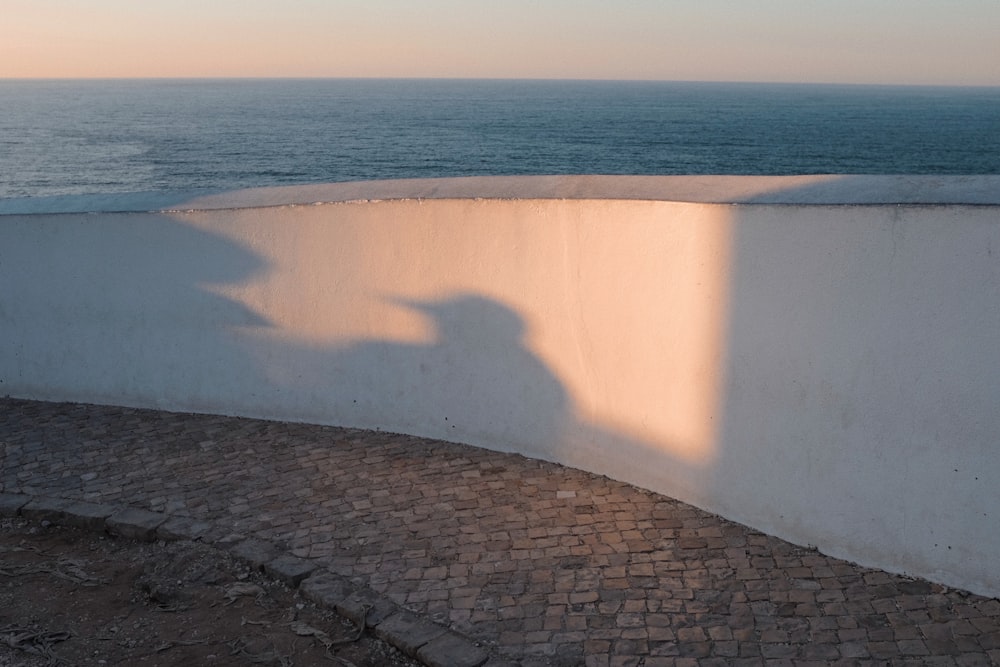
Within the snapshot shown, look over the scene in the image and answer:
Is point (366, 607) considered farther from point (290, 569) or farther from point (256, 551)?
point (256, 551)

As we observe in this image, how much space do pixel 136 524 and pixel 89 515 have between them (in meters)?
0.36

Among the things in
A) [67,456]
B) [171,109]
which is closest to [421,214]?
[67,456]

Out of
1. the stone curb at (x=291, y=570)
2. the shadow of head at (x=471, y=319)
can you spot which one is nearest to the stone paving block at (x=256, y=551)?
the stone curb at (x=291, y=570)

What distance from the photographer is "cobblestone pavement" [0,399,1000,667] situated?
4422 mm

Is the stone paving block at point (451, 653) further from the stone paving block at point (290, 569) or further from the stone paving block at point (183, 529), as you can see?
the stone paving block at point (183, 529)

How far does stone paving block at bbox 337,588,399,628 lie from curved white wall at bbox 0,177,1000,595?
1874 millimetres

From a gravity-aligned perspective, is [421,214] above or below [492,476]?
above

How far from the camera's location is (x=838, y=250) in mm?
4852

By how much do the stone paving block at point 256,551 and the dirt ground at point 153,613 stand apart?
5 cm

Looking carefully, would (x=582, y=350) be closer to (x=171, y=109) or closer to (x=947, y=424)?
(x=947, y=424)

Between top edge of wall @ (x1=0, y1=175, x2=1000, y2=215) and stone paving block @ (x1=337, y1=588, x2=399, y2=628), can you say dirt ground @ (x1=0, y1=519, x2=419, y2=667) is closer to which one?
stone paving block @ (x1=337, y1=588, x2=399, y2=628)

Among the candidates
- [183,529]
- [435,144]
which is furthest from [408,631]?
[435,144]

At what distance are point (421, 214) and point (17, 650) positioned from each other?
3.36 meters

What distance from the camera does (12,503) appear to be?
19.6ft
